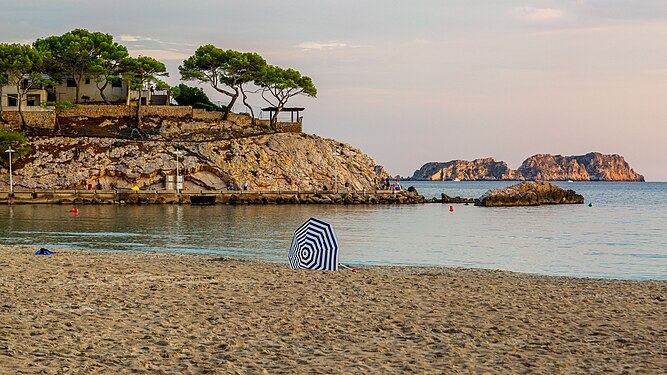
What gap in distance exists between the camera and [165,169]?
7700cm

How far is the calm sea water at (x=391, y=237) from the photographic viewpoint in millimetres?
28516

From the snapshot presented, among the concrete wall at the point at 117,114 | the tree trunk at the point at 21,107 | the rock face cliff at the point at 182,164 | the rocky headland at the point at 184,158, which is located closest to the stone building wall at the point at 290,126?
the concrete wall at the point at 117,114

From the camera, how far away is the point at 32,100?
86.6 metres

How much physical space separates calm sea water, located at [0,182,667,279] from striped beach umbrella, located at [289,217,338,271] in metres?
7.45

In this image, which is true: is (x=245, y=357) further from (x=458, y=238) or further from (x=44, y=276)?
(x=458, y=238)

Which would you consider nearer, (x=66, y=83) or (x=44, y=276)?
(x=44, y=276)

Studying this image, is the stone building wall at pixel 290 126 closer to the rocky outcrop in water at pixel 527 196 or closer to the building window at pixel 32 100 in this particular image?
the rocky outcrop in water at pixel 527 196

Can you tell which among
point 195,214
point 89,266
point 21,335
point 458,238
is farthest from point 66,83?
point 21,335

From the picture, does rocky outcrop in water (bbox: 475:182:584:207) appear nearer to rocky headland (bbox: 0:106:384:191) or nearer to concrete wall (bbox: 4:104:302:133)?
rocky headland (bbox: 0:106:384:191)

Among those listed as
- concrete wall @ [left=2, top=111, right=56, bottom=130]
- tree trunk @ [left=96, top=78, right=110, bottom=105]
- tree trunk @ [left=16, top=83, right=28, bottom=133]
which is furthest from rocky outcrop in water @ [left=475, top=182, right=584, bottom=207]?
tree trunk @ [left=16, top=83, right=28, bottom=133]

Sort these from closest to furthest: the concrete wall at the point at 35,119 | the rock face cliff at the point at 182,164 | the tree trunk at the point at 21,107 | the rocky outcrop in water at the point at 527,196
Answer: the rock face cliff at the point at 182,164
the tree trunk at the point at 21,107
the rocky outcrop in water at the point at 527,196
the concrete wall at the point at 35,119

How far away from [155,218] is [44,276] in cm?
3588

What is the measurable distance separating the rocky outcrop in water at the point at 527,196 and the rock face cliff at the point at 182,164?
635 inches

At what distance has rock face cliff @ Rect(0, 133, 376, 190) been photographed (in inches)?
2977
